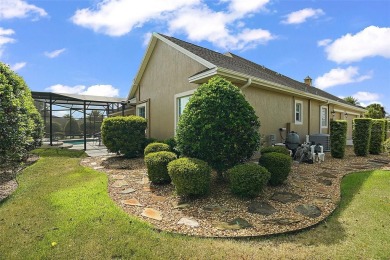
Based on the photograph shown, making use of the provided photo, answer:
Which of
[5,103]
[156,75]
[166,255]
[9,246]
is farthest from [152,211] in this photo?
[156,75]

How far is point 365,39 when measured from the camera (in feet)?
33.6

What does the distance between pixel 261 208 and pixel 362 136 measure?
371 inches

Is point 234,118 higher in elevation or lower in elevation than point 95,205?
higher

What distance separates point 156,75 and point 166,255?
33.8ft

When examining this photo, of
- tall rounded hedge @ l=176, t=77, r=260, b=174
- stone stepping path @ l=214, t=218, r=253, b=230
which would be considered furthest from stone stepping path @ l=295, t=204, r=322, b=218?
tall rounded hedge @ l=176, t=77, r=260, b=174

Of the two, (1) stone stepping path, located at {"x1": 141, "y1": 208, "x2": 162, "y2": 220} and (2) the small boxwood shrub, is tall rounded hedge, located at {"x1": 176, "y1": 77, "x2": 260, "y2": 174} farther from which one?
(1) stone stepping path, located at {"x1": 141, "y1": 208, "x2": 162, "y2": 220}

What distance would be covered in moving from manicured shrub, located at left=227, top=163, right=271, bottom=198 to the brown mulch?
19cm

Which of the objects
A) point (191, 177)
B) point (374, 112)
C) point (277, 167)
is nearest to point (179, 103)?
point (277, 167)

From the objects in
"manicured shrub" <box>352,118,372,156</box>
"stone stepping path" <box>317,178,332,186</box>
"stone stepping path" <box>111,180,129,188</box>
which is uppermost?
"manicured shrub" <box>352,118,372,156</box>

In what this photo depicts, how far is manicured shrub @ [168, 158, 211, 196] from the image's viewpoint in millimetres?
4945

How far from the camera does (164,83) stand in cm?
1148

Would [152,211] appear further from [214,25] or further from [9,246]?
[214,25]

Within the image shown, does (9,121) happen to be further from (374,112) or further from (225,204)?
(374,112)

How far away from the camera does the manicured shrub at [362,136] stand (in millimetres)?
11086
